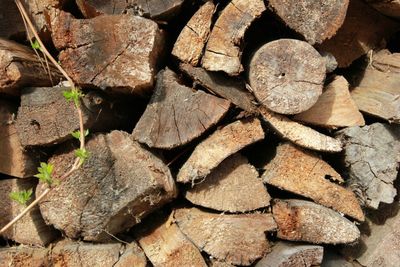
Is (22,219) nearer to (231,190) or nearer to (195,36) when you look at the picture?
(231,190)

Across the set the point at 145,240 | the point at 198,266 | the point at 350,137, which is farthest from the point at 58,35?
the point at 350,137

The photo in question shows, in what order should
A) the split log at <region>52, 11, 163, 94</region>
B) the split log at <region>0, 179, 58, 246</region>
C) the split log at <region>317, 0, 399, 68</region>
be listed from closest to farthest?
1. the split log at <region>52, 11, 163, 94</region>
2. the split log at <region>0, 179, 58, 246</region>
3. the split log at <region>317, 0, 399, 68</region>

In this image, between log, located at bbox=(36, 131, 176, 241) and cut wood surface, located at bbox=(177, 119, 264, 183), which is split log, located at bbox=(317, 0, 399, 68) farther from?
log, located at bbox=(36, 131, 176, 241)

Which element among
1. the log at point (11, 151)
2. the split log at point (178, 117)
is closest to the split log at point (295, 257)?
the split log at point (178, 117)

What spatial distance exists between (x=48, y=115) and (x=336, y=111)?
130cm

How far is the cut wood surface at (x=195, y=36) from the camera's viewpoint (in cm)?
212

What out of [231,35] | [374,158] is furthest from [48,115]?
[374,158]

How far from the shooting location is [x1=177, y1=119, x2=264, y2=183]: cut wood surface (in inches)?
84.0

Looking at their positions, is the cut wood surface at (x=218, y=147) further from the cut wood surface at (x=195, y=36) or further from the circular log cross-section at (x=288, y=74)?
the cut wood surface at (x=195, y=36)

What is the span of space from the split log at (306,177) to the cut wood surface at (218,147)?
0.59ft

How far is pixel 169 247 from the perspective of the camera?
2.20m

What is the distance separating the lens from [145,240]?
2.26 meters

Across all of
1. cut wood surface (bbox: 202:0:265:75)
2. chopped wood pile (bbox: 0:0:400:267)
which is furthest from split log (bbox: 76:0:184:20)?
cut wood surface (bbox: 202:0:265:75)

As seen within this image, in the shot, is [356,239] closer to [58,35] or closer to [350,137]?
[350,137]
